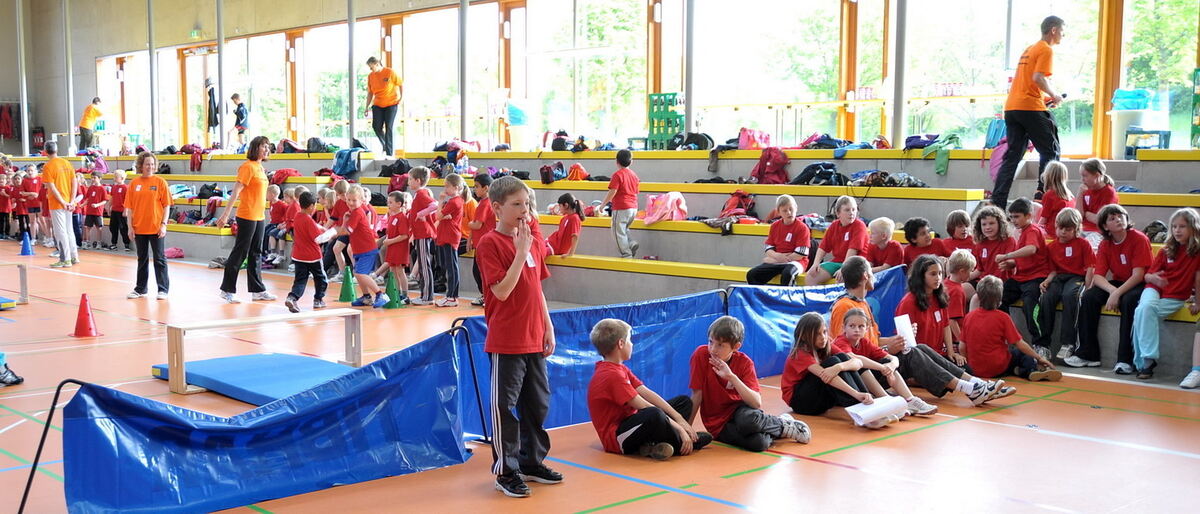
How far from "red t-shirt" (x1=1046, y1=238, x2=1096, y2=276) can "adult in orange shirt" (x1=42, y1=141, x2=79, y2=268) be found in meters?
13.0

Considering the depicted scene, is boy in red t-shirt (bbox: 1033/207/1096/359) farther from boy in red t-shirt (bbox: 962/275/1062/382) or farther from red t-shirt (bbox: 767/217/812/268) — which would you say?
red t-shirt (bbox: 767/217/812/268)

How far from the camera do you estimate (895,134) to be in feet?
41.4

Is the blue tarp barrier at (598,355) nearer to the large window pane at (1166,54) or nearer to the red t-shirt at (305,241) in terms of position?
the red t-shirt at (305,241)

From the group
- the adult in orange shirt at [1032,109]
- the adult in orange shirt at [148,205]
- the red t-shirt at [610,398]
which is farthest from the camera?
the adult in orange shirt at [148,205]

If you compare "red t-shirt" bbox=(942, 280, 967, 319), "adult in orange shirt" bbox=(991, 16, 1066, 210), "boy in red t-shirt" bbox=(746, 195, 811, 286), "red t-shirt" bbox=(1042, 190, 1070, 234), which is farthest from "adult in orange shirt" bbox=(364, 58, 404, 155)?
"red t-shirt" bbox=(942, 280, 967, 319)

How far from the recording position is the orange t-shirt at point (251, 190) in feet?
37.0

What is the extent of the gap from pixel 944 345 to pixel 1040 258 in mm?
1681

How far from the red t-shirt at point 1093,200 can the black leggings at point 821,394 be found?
406 cm

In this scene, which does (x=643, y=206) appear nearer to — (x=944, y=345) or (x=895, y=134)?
(x=895, y=134)

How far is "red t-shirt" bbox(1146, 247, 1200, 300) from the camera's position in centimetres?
780

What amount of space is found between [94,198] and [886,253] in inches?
640

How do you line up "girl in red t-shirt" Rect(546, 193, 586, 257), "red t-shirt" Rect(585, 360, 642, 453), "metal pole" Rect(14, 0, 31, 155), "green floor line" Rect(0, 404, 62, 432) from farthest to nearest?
1. "metal pole" Rect(14, 0, 31, 155)
2. "girl in red t-shirt" Rect(546, 193, 586, 257)
3. "green floor line" Rect(0, 404, 62, 432)
4. "red t-shirt" Rect(585, 360, 642, 453)

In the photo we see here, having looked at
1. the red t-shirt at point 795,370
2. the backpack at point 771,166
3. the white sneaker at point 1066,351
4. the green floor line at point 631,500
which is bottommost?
the green floor line at point 631,500

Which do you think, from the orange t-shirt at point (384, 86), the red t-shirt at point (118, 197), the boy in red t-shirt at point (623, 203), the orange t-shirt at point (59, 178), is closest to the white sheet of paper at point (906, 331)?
the boy in red t-shirt at point (623, 203)
